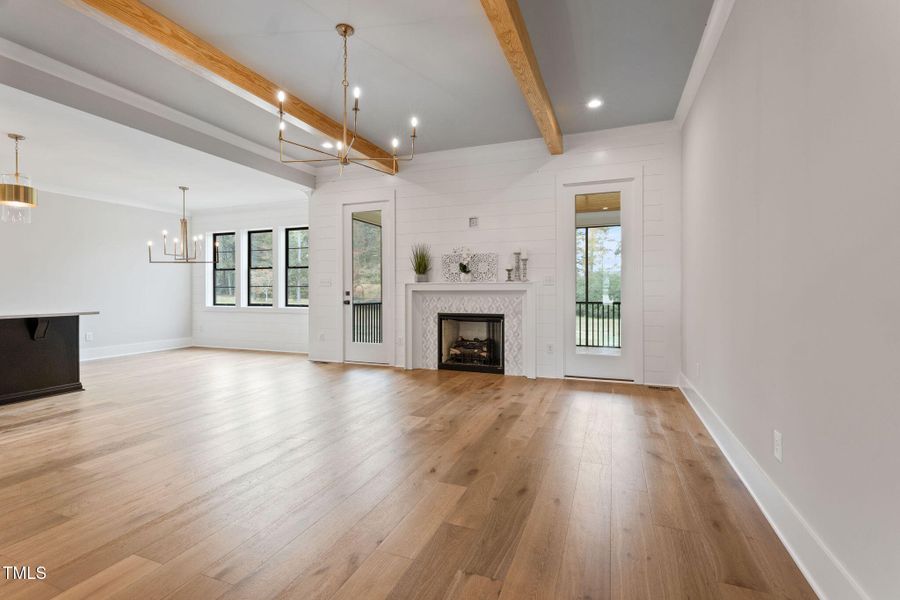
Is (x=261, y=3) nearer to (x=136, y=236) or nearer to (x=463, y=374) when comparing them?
(x=463, y=374)

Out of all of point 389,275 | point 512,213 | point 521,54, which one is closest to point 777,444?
point 521,54

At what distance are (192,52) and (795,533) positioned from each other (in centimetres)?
436

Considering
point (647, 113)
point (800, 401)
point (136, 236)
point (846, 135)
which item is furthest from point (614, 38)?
point (136, 236)

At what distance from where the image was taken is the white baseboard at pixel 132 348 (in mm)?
7091

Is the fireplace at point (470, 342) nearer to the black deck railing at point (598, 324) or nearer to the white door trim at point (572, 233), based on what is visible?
the white door trim at point (572, 233)

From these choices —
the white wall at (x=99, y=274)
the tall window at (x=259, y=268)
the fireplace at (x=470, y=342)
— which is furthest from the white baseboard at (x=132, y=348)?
the fireplace at (x=470, y=342)

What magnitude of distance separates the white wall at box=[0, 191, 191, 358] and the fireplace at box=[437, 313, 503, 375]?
5.89 meters

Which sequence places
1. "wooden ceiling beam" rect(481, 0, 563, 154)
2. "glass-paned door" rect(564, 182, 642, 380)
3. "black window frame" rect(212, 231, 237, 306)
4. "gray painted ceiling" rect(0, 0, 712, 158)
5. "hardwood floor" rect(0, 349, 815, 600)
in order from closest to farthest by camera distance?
"hardwood floor" rect(0, 349, 815, 600), "wooden ceiling beam" rect(481, 0, 563, 154), "gray painted ceiling" rect(0, 0, 712, 158), "glass-paned door" rect(564, 182, 642, 380), "black window frame" rect(212, 231, 237, 306)

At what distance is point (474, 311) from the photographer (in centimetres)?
565

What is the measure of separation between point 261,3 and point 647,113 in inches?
145

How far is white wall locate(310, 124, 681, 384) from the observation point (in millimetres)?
4742

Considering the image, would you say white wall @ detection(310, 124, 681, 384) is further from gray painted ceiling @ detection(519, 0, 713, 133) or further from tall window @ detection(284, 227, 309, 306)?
tall window @ detection(284, 227, 309, 306)

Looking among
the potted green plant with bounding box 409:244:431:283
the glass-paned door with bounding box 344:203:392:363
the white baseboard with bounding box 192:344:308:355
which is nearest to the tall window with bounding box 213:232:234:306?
the white baseboard with bounding box 192:344:308:355

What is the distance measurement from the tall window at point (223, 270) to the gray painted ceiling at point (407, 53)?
180 inches
